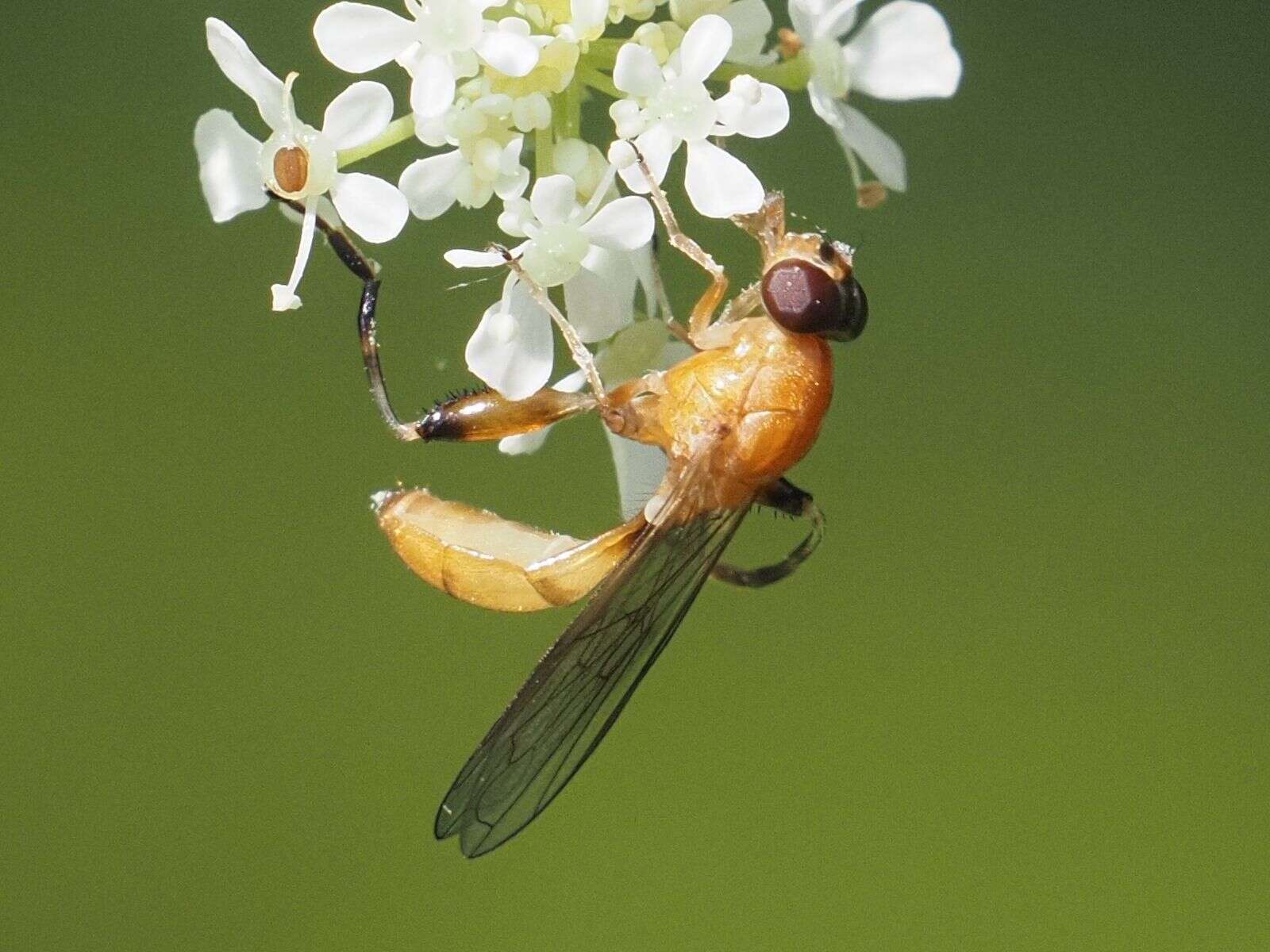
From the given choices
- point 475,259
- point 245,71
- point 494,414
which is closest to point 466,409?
point 494,414

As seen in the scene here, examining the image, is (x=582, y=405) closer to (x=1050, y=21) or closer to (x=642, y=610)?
(x=642, y=610)

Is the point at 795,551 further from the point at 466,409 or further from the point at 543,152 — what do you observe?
the point at 543,152

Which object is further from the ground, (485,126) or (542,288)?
(485,126)

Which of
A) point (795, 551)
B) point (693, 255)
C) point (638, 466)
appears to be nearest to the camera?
point (693, 255)

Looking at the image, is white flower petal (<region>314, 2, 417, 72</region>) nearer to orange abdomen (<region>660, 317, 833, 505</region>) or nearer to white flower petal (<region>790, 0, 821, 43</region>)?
white flower petal (<region>790, 0, 821, 43</region>)

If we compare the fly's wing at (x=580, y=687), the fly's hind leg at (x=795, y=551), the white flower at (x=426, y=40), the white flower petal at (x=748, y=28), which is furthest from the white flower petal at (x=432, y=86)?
the fly's hind leg at (x=795, y=551)

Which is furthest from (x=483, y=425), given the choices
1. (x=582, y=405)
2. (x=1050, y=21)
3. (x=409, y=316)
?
(x=1050, y=21)

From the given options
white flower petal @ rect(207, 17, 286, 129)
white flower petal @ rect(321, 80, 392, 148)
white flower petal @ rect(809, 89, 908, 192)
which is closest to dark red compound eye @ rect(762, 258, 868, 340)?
white flower petal @ rect(809, 89, 908, 192)
